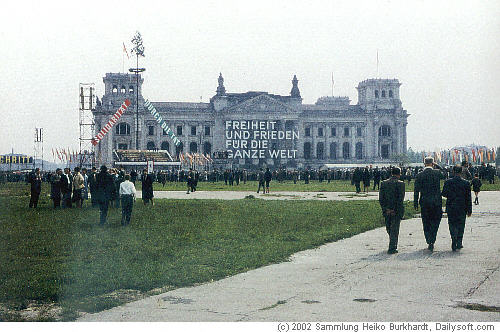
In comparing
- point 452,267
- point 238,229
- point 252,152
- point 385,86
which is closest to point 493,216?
point 238,229

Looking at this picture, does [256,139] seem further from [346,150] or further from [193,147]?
[346,150]

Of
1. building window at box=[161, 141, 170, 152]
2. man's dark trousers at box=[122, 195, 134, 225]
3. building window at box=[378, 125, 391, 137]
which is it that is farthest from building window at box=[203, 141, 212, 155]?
man's dark trousers at box=[122, 195, 134, 225]

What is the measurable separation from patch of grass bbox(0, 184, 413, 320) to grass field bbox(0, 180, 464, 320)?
14mm

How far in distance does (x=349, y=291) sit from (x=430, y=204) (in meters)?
4.22

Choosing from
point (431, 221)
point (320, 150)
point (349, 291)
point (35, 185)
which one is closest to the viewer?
point (349, 291)

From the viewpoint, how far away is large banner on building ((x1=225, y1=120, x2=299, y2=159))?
108 metres

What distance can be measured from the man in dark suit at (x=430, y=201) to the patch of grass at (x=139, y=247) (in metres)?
2.10

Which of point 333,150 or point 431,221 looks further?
point 333,150

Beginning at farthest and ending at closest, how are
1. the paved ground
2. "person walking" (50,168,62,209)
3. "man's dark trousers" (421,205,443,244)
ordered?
"person walking" (50,168,62,209) < "man's dark trousers" (421,205,443,244) < the paved ground

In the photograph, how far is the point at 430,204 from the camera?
11.7m

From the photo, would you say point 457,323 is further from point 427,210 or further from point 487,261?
point 427,210

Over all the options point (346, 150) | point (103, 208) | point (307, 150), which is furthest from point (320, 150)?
point (103, 208)

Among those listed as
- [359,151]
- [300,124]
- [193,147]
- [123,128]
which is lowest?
[359,151]

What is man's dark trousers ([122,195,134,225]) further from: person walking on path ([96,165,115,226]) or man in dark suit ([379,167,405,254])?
man in dark suit ([379,167,405,254])
